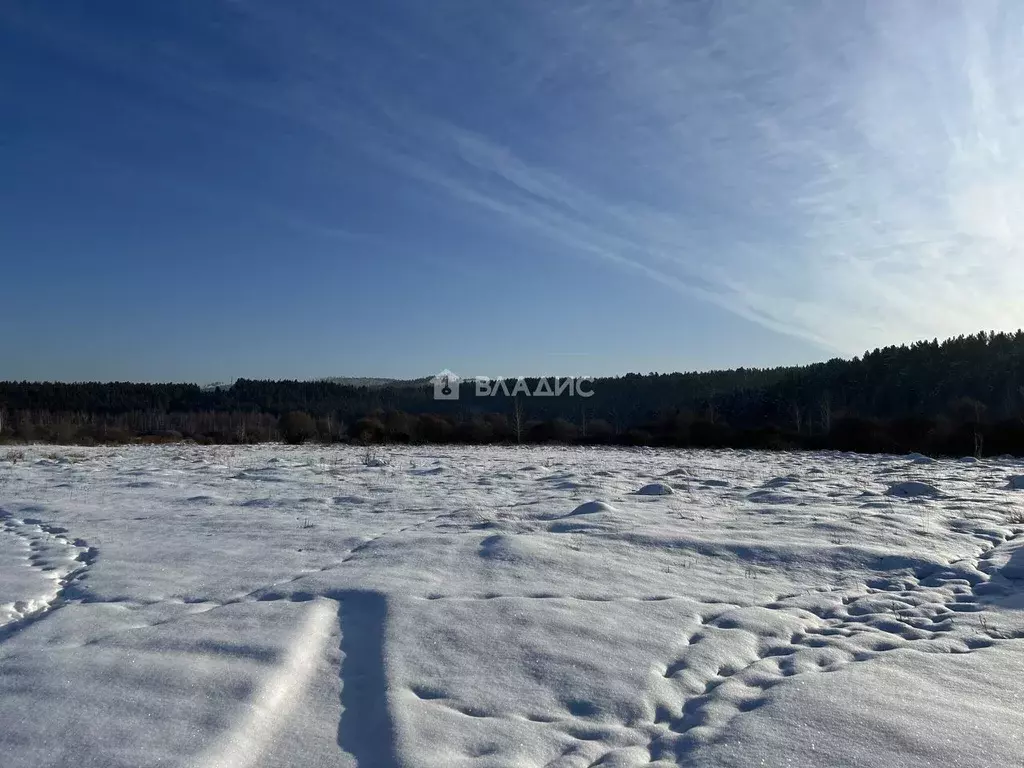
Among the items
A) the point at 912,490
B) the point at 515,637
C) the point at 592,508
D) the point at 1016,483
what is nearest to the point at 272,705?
the point at 515,637

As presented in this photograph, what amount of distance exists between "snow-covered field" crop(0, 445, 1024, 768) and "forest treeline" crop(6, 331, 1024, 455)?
60.0 ft

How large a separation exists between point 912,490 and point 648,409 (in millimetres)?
65926

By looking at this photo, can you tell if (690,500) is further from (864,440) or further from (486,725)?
(864,440)

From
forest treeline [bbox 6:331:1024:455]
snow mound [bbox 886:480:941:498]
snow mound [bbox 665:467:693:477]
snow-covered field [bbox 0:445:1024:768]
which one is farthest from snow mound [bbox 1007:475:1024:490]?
forest treeline [bbox 6:331:1024:455]

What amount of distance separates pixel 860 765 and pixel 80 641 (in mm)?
3883

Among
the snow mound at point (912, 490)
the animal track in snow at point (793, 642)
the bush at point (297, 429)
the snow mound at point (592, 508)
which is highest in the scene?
the bush at point (297, 429)

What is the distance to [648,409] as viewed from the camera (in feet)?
245

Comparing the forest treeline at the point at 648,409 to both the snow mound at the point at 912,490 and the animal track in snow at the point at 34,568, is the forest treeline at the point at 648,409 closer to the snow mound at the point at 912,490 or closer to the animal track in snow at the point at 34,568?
the snow mound at the point at 912,490

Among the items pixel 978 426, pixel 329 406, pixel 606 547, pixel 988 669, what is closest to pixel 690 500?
pixel 606 547

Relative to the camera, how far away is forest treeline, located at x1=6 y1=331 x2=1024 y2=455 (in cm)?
2792

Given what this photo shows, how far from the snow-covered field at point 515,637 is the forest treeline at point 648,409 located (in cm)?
1828

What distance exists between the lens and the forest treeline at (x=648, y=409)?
27.9m

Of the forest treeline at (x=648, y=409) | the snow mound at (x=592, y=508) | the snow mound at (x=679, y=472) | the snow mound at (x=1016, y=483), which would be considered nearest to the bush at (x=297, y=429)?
the forest treeline at (x=648, y=409)

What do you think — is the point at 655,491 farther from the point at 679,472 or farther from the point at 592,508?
the point at 679,472
